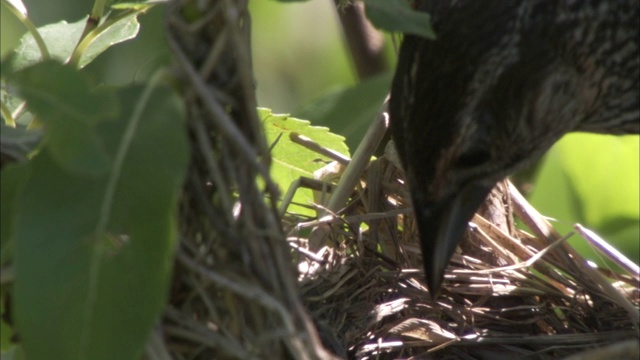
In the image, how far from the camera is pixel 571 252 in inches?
71.8

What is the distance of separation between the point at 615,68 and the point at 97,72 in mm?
875

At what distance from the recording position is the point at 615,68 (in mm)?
1760

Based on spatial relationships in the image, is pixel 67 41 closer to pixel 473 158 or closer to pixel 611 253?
pixel 473 158

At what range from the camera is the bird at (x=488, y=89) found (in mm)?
1432

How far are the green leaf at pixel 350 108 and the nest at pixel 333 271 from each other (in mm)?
401

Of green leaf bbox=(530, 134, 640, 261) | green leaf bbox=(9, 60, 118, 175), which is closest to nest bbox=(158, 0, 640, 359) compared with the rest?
green leaf bbox=(9, 60, 118, 175)

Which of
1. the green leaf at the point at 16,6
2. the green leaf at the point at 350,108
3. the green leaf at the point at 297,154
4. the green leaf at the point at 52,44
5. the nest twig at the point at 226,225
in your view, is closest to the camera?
the nest twig at the point at 226,225

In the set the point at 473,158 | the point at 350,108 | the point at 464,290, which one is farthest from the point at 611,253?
the point at 350,108

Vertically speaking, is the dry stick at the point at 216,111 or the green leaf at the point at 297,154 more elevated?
the dry stick at the point at 216,111

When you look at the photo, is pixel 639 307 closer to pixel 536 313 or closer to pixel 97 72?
pixel 536 313

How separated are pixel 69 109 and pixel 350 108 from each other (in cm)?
137

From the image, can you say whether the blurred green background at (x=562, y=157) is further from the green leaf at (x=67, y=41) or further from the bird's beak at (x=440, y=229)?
the bird's beak at (x=440, y=229)

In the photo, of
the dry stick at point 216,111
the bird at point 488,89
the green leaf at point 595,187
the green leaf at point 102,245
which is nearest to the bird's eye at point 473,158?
the bird at point 488,89

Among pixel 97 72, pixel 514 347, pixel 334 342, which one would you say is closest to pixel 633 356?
pixel 514 347
